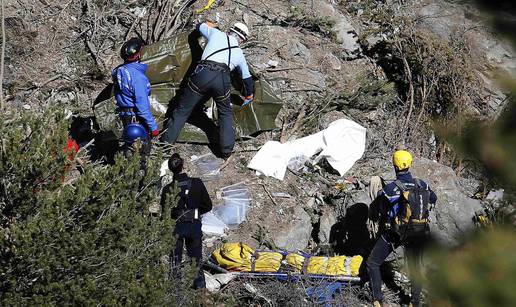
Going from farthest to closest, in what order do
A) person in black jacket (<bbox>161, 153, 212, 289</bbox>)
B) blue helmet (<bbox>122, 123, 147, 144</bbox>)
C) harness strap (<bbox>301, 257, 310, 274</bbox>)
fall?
blue helmet (<bbox>122, 123, 147, 144</bbox>)
harness strap (<bbox>301, 257, 310, 274</bbox>)
person in black jacket (<bbox>161, 153, 212, 289</bbox>)

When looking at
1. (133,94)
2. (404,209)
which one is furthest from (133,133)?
(404,209)

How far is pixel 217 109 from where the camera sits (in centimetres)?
794

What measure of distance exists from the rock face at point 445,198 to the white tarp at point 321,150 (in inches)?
30.7

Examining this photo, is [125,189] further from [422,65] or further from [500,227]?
[422,65]

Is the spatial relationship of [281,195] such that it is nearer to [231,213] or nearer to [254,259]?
[231,213]

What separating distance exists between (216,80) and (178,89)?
0.89 metres

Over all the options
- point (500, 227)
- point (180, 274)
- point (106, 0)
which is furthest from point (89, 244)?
point (106, 0)

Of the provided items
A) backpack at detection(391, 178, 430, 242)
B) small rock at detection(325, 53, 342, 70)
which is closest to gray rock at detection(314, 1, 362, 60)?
small rock at detection(325, 53, 342, 70)

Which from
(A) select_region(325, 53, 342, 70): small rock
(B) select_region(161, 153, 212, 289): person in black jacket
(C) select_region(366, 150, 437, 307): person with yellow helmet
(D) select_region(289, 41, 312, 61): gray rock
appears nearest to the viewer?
(B) select_region(161, 153, 212, 289): person in black jacket

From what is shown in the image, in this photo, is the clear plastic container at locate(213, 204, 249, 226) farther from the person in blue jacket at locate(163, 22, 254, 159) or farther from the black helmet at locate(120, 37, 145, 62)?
the black helmet at locate(120, 37, 145, 62)

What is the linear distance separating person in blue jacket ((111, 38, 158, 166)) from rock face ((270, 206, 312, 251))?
1705 millimetres

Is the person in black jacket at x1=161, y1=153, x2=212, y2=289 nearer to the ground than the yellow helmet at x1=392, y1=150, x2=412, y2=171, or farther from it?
nearer to the ground

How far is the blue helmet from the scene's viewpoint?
695 centimetres

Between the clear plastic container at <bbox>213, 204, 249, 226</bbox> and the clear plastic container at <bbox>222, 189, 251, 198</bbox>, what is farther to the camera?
the clear plastic container at <bbox>222, 189, 251, 198</bbox>
